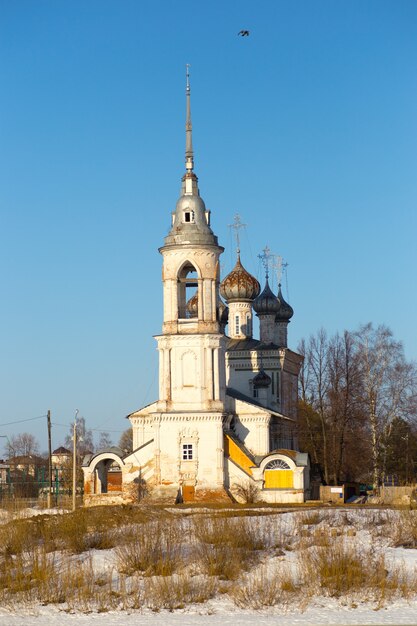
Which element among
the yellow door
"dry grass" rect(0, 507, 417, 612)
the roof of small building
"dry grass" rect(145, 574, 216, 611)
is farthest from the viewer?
the roof of small building

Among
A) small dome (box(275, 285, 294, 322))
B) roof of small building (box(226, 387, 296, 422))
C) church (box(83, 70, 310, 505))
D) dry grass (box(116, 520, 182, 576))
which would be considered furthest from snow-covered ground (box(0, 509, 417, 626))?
small dome (box(275, 285, 294, 322))

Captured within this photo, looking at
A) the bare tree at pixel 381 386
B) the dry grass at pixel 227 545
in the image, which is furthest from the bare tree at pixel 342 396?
the dry grass at pixel 227 545

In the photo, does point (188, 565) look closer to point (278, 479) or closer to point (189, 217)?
point (278, 479)

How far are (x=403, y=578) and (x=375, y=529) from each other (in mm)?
4190

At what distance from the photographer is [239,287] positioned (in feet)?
220

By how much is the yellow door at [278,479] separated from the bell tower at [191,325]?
3.49 m

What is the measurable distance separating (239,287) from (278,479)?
1869 centimetres

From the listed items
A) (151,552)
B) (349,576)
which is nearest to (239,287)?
(151,552)

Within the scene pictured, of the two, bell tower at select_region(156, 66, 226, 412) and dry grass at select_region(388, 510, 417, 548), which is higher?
bell tower at select_region(156, 66, 226, 412)

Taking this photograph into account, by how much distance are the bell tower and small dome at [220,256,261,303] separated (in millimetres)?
15258

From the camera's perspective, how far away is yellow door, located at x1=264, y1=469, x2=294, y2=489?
50.4 m

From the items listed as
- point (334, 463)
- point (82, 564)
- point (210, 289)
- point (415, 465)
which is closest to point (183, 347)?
point (210, 289)

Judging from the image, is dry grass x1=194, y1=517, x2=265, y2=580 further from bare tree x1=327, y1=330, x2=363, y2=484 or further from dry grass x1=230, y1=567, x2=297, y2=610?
bare tree x1=327, y1=330, x2=363, y2=484

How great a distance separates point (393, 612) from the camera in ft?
64.3
